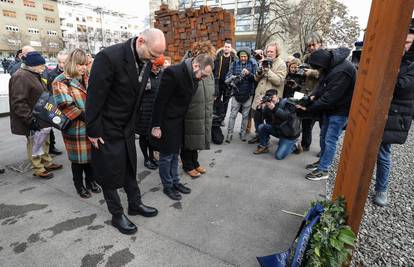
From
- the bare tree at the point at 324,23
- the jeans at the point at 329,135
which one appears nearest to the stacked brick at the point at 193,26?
the jeans at the point at 329,135

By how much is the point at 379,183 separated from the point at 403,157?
2204 millimetres

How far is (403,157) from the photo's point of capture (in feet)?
14.9

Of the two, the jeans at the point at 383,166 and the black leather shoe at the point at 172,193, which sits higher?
the jeans at the point at 383,166

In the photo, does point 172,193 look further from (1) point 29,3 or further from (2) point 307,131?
(1) point 29,3

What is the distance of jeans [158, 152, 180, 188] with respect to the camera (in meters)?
2.99

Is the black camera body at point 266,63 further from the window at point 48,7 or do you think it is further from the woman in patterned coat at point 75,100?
the window at point 48,7

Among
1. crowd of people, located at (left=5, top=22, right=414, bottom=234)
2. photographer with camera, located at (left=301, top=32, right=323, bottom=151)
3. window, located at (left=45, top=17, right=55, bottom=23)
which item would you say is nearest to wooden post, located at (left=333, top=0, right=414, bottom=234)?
crowd of people, located at (left=5, top=22, right=414, bottom=234)

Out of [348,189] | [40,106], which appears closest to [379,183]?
[348,189]

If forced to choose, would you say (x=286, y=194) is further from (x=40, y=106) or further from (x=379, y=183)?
(x=40, y=106)

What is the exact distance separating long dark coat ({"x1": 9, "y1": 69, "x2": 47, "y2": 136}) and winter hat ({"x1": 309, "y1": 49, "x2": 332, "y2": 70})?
3.61 meters

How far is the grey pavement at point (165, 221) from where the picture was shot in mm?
2146

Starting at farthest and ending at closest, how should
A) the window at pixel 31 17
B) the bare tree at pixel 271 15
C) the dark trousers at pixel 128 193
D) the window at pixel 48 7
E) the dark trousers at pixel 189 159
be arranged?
the window at pixel 48 7, the window at pixel 31 17, the bare tree at pixel 271 15, the dark trousers at pixel 189 159, the dark trousers at pixel 128 193

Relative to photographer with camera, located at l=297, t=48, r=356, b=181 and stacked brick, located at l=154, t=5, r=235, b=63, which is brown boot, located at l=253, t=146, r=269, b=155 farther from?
stacked brick, located at l=154, t=5, r=235, b=63

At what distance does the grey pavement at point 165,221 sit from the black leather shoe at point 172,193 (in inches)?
2.1
